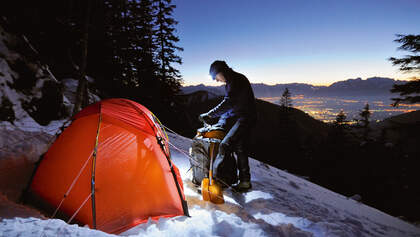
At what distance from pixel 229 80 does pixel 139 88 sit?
1467 centimetres

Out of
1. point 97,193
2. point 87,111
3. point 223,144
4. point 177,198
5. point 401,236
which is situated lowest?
point 401,236

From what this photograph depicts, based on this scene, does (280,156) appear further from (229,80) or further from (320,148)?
(229,80)

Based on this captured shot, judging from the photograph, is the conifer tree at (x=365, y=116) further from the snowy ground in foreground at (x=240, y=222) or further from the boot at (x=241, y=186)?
the boot at (x=241, y=186)

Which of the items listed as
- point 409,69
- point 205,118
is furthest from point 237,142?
point 409,69

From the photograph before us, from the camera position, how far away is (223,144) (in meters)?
4.28

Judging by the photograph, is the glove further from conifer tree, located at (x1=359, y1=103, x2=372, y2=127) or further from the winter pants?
conifer tree, located at (x1=359, y1=103, x2=372, y2=127)

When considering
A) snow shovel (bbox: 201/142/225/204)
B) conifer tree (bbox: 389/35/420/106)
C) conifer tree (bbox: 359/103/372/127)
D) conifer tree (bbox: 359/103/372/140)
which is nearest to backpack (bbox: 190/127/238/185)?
snow shovel (bbox: 201/142/225/204)

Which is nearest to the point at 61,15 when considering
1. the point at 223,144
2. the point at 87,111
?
the point at 87,111

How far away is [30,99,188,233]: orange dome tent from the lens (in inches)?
121

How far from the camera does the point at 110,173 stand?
10.7 feet

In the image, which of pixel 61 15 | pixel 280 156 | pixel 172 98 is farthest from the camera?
pixel 280 156

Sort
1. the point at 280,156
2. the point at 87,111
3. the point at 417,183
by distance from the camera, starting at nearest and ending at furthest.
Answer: the point at 87,111 → the point at 417,183 → the point at 280,156

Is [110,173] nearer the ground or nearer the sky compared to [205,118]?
nearer the ground

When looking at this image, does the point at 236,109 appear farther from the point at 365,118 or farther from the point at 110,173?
the point at 365,118
